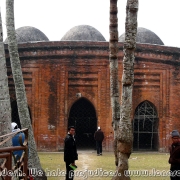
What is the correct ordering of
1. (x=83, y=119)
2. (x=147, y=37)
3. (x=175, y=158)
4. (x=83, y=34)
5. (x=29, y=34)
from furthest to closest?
1. (x=29, y=34)
2. (x=147, y=37)
3. (x=83, y=34)
4. (x=83, y=119)
5. (x=175, y=158)

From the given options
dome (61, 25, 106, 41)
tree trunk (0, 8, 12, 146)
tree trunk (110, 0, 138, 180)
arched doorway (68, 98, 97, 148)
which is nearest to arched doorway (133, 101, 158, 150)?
arched doorway (68, 98, 97, 148)

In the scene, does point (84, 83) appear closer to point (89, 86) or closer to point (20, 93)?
point (89, 86)

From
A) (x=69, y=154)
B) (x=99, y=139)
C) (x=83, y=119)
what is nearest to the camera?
(x=69, y=154)

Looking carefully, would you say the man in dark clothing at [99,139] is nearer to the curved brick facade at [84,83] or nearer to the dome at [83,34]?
the curved brick facade at [84,83]

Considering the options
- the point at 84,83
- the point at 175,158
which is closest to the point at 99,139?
the point at 84,83

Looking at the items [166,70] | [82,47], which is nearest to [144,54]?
[166,70]

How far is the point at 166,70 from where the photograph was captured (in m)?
16.8

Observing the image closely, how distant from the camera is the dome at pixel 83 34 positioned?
63.8ft

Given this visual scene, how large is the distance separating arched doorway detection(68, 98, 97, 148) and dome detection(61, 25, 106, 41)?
369 cm

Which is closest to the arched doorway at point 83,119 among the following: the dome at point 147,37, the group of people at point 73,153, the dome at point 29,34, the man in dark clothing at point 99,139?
the man in dark clothing at point 99,139

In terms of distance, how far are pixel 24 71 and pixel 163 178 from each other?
9550mm

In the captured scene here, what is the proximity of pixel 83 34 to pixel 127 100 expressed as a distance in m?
13.2

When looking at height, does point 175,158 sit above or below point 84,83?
below

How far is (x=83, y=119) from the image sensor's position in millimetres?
17625
